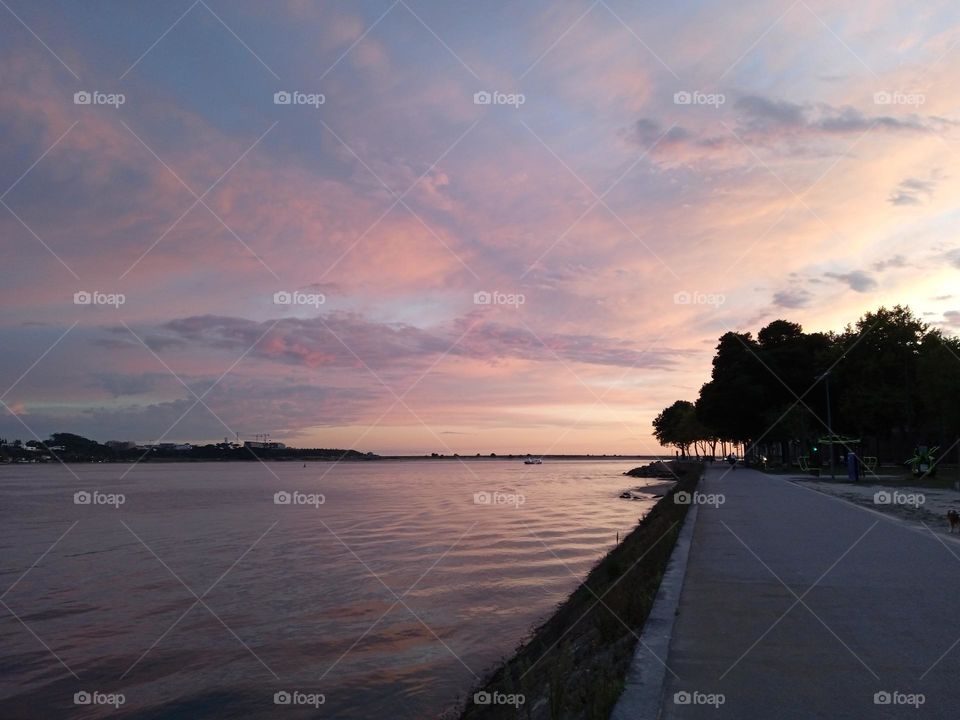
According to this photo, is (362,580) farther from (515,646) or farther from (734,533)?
(734,533)

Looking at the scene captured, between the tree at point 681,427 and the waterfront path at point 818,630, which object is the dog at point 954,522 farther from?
the tree at point 681,427

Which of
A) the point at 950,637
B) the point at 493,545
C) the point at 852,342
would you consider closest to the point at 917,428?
the point at 852,342

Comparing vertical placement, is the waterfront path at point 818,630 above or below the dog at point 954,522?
below

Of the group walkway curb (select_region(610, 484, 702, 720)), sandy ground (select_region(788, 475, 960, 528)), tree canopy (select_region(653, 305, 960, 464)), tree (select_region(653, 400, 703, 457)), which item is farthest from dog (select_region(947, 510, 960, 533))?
tree (select_region(653, 400, 703, 457))

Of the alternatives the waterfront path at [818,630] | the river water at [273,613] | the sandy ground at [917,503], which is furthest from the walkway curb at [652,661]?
the sandy ground at [917,503]

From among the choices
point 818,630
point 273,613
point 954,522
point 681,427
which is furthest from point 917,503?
point 681,427

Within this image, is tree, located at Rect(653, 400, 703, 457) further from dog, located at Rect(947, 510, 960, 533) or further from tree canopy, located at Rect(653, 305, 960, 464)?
dog, located at Rect(947, 510, 960, 533)

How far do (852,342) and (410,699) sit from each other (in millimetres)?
72798

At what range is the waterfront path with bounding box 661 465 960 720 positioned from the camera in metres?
6.16

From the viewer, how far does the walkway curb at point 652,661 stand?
5969 millimetres

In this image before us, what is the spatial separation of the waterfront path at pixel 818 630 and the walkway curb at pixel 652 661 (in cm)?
10

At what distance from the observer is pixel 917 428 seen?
73.1 metres

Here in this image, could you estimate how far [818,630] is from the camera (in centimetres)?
841

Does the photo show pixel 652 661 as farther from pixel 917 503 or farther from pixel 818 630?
pixel 917 503
